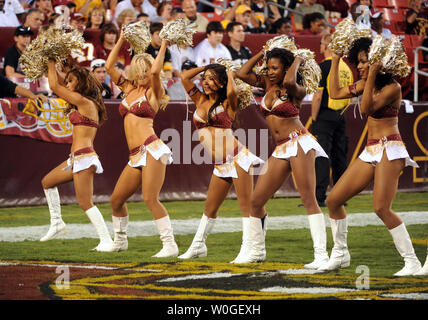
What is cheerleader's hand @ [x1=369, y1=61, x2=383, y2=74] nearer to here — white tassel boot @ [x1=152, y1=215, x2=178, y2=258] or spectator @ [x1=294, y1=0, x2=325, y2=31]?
white tassel boot @ [x1=152, y1=215, x2=178, y2=258]

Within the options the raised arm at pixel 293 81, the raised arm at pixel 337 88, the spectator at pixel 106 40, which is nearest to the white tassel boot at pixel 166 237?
the raised arm at pixel 293 81

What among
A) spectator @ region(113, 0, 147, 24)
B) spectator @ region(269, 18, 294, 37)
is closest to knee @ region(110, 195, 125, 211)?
spectator @ region(113, 0, 147, 24)

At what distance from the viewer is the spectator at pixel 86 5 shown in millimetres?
13188

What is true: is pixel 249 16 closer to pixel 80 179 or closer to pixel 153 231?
pixel 153 231

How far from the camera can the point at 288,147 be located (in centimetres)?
636

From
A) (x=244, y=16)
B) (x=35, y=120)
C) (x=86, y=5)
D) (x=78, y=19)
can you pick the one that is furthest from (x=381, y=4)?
(x=35, y=120)

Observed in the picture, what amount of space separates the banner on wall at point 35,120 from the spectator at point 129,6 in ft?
10.6

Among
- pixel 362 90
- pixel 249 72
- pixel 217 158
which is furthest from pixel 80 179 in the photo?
pixel 362 90

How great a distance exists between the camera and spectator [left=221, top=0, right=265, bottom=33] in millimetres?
14125

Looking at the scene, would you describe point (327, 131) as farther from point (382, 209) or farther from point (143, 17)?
point (382, 209)

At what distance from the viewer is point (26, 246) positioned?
297 inches

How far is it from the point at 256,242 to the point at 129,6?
7790 millimetres

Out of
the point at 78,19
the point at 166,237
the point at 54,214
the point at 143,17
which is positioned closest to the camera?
the point at 166,237
